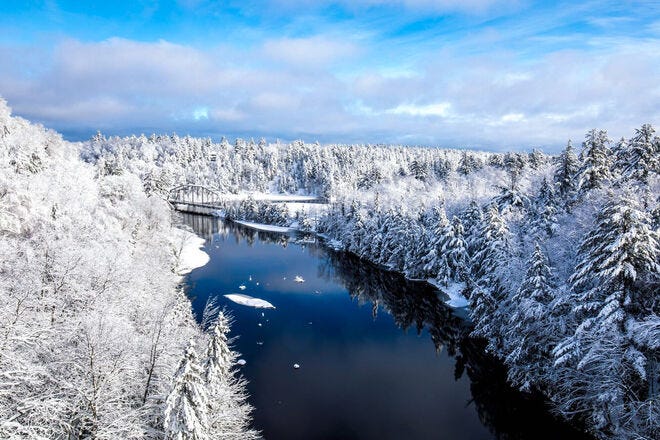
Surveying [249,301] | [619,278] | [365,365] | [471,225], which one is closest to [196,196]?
[249,301]

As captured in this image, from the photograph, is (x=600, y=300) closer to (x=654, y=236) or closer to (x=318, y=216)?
(x=654, y=236)

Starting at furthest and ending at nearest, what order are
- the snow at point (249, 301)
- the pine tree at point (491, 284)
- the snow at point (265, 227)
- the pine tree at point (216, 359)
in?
the snow at point (265, 227) → the snow at point (249, 301) → the pine tree at point (491, 284) → the pine tree at point (216, 359)

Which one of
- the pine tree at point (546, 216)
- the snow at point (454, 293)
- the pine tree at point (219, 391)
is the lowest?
the snow at point (454, 293)

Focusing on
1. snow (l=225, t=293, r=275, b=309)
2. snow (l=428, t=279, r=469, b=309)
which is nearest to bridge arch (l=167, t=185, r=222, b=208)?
snow (l=225, t=293, r=275, b=309)

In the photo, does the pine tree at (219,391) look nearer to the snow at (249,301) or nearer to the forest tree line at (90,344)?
the forest tree line at (90,344)

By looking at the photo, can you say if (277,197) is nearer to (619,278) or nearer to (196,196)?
(196,196)

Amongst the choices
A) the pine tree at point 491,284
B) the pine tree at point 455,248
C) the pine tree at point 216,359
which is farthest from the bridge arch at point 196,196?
the pine tree at point 216,359

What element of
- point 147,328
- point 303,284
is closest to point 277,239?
point 303,284
